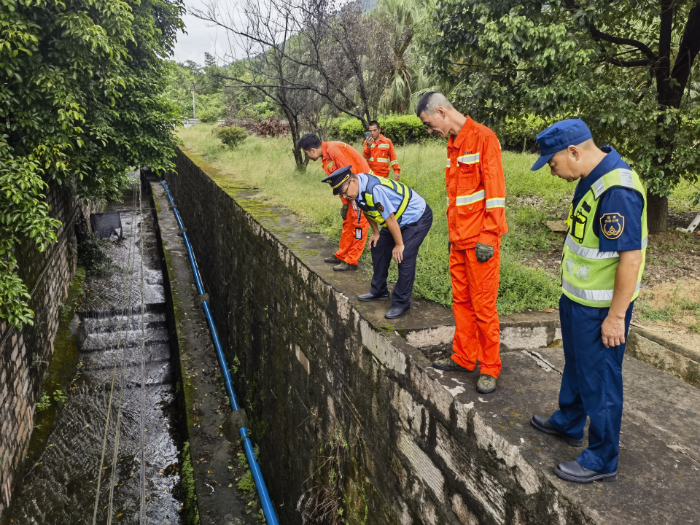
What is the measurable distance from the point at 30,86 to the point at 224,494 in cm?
554

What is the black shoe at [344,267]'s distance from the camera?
493 cm

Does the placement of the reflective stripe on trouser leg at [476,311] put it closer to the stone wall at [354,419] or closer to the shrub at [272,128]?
the stone wall at [354,419]

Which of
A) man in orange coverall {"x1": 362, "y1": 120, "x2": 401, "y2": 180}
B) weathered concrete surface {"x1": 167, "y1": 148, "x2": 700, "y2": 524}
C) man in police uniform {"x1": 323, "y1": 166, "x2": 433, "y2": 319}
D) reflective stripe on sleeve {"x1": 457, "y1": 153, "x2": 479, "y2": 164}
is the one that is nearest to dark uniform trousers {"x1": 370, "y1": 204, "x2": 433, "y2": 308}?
man in police uniform {"x1": 323, "y1": 166, "x2": 433, "y2": 319}

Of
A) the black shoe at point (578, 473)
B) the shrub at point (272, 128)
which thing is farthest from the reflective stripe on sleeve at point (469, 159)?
the shrub at point (272, 128)

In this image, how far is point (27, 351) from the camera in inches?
268

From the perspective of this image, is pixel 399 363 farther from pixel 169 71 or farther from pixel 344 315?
pixel 169 71

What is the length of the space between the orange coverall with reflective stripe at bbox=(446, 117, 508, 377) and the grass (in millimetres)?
991

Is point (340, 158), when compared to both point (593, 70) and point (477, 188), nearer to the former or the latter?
point (477, 188)

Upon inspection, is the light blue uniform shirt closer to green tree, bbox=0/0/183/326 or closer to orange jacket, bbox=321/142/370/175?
orange jacket, bbox=321/142/370/175

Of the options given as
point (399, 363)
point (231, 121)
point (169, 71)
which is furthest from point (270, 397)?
point (231, 121)

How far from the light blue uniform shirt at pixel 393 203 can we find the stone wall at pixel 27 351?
4.75m

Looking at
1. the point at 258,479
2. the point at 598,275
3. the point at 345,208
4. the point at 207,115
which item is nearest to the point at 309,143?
the point at 345,208

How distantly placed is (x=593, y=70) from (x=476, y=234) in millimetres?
4954

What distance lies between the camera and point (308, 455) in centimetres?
484
